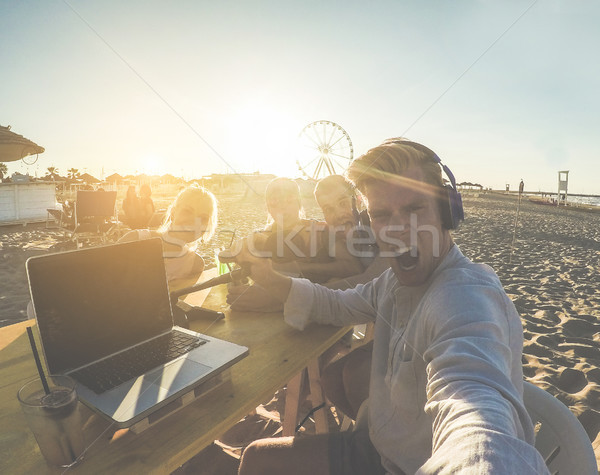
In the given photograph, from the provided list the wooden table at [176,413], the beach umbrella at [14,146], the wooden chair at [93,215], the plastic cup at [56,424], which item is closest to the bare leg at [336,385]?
the wooden table at [176,413]

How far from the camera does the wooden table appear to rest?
87 cm

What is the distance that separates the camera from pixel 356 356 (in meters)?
2.35

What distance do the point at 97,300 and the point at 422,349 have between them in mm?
1187

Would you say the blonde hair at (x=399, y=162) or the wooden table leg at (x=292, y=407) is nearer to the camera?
the blonde hair at (x=399, y=162)

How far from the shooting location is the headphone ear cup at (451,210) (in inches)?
53.4

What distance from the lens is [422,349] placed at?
1.13 metres

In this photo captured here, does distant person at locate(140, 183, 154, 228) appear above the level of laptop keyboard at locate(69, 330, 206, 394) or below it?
above

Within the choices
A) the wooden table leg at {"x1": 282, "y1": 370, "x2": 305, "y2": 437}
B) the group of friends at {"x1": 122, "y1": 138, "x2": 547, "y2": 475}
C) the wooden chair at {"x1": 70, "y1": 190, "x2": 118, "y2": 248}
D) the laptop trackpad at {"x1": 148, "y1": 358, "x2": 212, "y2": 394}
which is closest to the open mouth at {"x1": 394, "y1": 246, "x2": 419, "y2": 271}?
the group of friends at {"x1": 122, "y1": 138, "x2": 547, "y2": 475}

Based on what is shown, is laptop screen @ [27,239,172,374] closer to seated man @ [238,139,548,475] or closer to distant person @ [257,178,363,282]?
seated man @ [238,139,548,475]

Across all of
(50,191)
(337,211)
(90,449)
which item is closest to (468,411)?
(90,449)

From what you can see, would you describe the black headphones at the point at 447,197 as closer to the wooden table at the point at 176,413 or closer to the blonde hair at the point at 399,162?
the blonde hair at the point at 399,162

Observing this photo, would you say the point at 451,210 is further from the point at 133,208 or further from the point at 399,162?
the point at 133,208

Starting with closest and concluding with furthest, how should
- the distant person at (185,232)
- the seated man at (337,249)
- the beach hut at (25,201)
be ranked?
the seated man at (337,249) < the distant person at (185,232) < the beach hut at (25,201)

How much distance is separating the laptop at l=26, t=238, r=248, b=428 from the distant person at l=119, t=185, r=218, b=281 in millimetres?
1304
